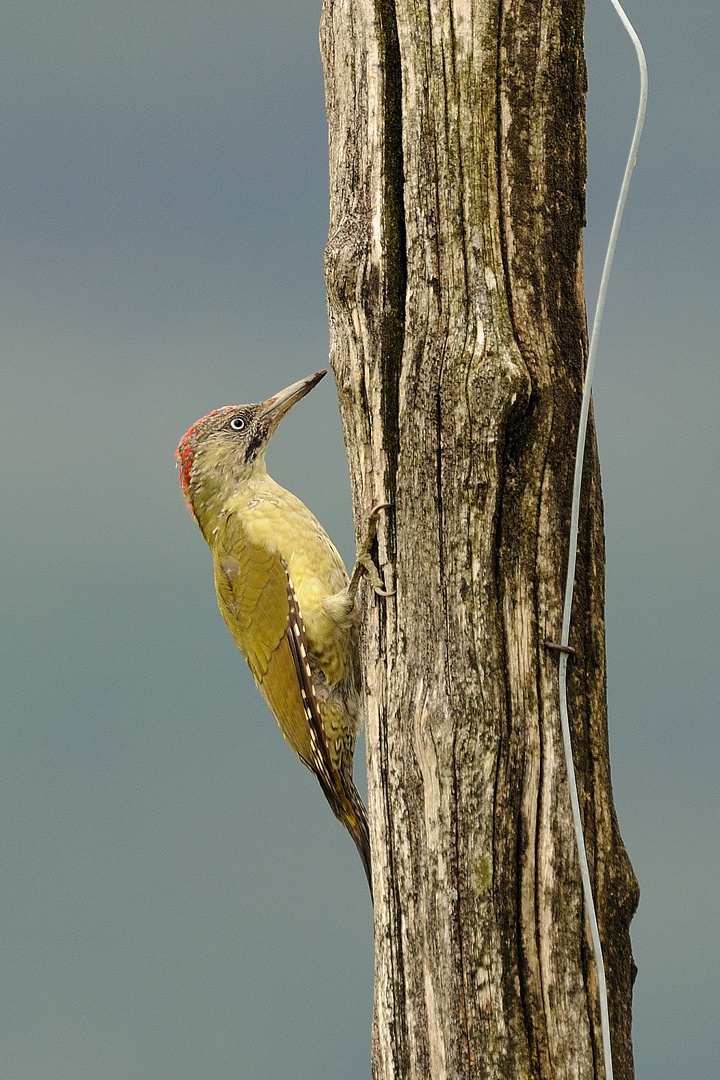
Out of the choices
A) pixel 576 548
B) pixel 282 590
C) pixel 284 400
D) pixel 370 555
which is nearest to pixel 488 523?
pixel 576 548

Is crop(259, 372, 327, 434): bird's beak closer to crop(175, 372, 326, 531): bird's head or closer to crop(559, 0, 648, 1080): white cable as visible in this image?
crop(175, 372, 326, 531): bird's head

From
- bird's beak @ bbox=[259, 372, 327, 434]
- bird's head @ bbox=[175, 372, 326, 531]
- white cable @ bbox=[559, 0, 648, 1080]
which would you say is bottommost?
white cable @ bbox=[559, 0, 648, 1080]

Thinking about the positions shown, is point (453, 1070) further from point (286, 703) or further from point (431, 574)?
point (286, 703)

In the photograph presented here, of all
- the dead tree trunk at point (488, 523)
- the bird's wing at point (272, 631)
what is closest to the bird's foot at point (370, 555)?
the dead tree trunk at point (488, 523)

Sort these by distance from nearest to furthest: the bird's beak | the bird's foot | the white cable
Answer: the white cable
the bird's foot
the bird's beak

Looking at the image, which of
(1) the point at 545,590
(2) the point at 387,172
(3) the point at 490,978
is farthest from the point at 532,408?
(3) the point at 490,978

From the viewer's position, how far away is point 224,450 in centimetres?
418

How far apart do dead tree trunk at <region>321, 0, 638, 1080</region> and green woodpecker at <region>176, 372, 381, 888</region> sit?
86 centimetres

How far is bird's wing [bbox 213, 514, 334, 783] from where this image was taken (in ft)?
12.3

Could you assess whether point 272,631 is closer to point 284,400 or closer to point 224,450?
point 224,450

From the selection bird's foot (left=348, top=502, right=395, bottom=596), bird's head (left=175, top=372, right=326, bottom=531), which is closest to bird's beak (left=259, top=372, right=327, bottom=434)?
bird's head (left=175, top=372, right=326, bottom=531)

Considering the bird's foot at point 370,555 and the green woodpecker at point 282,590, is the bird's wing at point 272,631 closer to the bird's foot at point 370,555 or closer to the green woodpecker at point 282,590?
the green woodpecker at point 282,590

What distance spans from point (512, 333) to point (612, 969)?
1662 mm

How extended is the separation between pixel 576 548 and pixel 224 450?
1.91 meters
